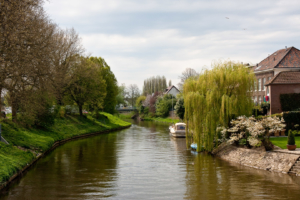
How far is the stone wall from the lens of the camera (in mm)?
18953

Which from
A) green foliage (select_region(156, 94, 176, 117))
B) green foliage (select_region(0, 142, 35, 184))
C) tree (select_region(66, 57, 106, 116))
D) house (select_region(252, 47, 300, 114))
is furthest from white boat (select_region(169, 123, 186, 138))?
green foliage (select_region(156, 94, 176, 117))

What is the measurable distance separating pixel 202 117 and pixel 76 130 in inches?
891

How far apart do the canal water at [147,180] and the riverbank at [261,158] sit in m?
0.72

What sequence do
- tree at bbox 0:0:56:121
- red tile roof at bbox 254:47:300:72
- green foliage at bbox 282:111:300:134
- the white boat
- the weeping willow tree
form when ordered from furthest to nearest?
red tile roof at bbox 254:47:300:72, the white boat, green foliage at bbox 282:111:300:134, the weeping willow tree, tree at bbox 0:0:56:121

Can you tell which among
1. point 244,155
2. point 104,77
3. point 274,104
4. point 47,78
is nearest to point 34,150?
point 47,78

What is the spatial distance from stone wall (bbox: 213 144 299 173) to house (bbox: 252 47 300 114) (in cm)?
1409

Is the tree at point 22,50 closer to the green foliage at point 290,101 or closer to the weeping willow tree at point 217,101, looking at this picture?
the weeping willow tree at point 217,101

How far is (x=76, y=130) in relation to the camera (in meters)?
42.2

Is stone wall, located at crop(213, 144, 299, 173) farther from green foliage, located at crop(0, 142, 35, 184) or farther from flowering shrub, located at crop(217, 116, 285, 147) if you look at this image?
green foliage, located at crop(0, 142, 35, 184)

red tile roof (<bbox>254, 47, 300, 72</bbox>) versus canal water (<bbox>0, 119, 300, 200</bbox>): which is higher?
red tile roof (<bbox>254, 47, 300, 72</bbox>)

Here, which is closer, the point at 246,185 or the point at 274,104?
the point at 246,185

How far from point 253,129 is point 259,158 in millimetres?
2007

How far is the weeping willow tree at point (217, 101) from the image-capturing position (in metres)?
24.0

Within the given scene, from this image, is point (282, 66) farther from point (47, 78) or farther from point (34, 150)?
point (34, 150)
